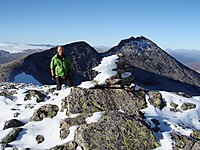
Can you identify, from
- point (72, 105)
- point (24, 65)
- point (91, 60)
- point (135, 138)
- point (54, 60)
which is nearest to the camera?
point (135, 138)

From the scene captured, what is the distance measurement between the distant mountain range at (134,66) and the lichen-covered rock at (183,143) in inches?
1877

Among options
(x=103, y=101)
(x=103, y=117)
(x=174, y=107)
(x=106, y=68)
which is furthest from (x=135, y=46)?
(x=103, y=117)

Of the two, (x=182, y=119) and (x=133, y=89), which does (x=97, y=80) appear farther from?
(x=182, y=119)

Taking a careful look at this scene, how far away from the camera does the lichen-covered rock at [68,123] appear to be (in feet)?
39.1

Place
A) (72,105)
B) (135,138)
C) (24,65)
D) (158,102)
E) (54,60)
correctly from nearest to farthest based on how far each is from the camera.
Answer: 1. (135,138)
2. (72,105)
3. (158,102)
4. (54,60)
5. (24,65)

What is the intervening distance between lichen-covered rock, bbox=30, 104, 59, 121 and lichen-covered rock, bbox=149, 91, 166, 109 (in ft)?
16.4

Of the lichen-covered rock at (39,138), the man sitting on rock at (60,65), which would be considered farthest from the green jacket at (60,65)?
the lichen-covered rock at (39,138)

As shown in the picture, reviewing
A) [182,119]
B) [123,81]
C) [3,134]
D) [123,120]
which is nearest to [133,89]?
[123,81]

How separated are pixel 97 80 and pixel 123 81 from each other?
1462 mm

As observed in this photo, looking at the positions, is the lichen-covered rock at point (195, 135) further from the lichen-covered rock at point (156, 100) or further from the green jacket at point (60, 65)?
the green jacket at point (60, 65)

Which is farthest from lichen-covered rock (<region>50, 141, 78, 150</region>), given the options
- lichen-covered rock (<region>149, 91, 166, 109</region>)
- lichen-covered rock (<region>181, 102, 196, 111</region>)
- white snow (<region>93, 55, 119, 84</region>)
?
lichen-covered rock (<region>181, 102, 196, 111</region>)

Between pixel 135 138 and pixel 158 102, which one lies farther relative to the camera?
pixel 158 102

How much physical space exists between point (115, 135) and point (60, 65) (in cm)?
761

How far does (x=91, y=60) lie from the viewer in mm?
90312
